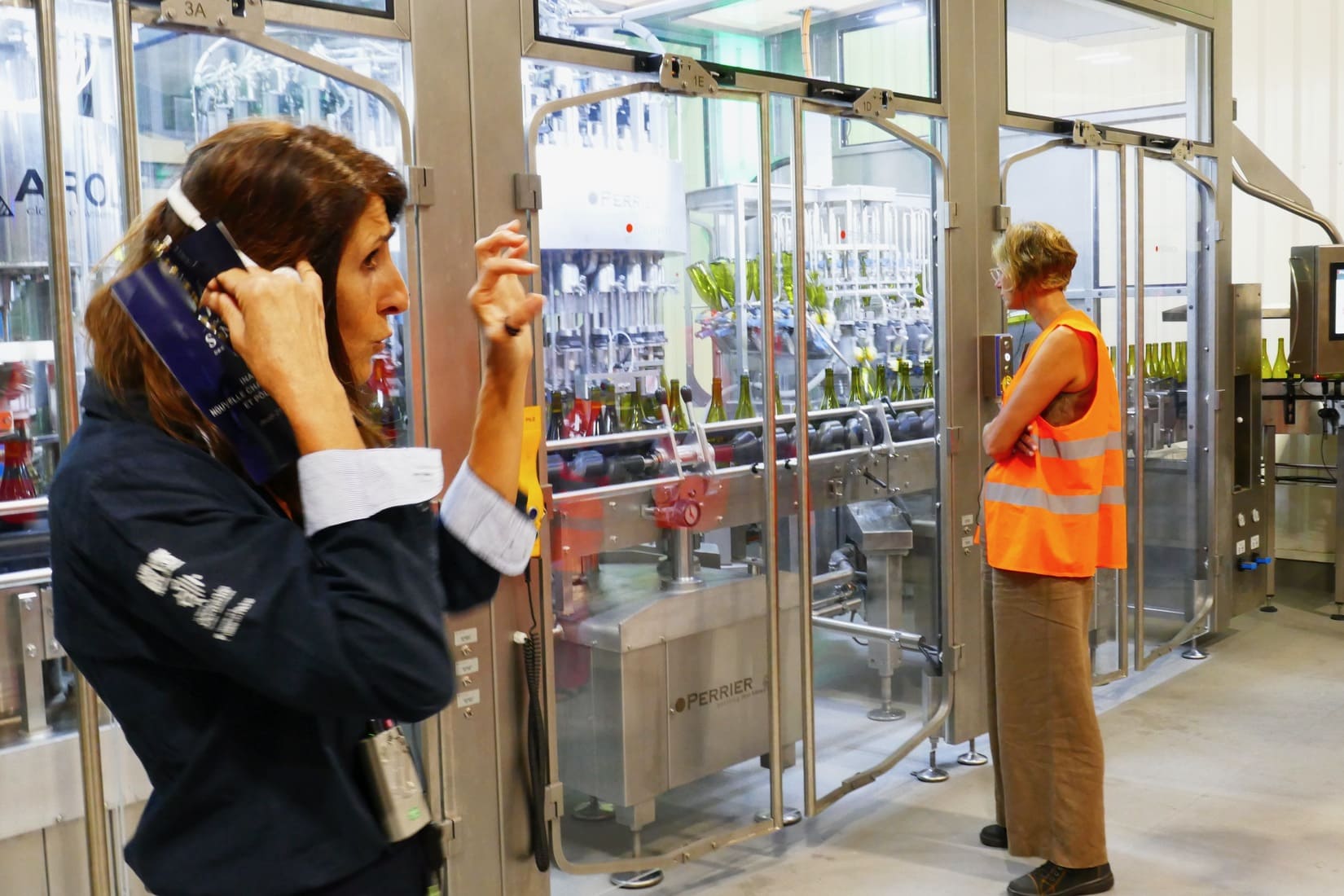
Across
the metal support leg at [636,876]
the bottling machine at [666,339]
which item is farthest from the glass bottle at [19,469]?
the metal support leg at [636,876]

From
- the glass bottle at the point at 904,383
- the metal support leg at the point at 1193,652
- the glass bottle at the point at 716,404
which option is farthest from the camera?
the metal support leg at the point at 1193,652

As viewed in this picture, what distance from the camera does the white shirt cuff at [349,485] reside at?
0.99 metres

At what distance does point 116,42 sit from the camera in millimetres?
2158

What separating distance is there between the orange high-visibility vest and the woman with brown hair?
7.23 feet

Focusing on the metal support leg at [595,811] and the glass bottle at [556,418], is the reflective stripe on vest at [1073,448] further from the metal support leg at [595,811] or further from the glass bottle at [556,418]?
the metal support leg at [595,811]

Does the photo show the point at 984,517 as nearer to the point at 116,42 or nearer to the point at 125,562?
the point at 116,42

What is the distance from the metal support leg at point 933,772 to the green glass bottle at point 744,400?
1.29m

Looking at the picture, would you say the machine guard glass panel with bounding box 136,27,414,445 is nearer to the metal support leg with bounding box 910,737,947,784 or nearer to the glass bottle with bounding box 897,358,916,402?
the glass bottle with bounding box 897,358,916,402

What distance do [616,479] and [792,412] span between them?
1.85 feet

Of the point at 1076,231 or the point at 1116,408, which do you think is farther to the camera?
the point at 1076,231

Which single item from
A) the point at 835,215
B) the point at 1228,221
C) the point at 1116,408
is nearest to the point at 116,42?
the point at 835,215

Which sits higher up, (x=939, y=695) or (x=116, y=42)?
(x=116, y=42)

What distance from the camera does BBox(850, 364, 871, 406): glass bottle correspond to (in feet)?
12.2

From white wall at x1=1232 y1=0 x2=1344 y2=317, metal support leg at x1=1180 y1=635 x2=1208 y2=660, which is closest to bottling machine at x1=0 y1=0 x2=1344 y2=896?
metal support leg at x1=1180 y1=635 x2=1208 y2=660
